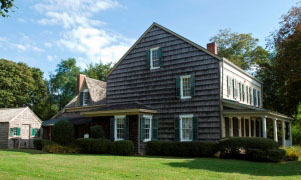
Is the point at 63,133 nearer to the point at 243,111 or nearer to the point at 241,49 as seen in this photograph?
the point at 243,111

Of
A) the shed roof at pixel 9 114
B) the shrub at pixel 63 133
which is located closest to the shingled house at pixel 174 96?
the shrub at pixel 63 133

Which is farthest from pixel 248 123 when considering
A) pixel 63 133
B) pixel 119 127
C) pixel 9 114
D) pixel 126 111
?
pixel 9 114

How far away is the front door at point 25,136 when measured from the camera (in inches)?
1190

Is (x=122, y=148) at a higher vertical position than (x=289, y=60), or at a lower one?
lower

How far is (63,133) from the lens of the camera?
21.5 meters

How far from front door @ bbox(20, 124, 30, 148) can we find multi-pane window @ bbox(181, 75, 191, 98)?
19157mm

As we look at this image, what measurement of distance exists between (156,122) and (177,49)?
5.31m

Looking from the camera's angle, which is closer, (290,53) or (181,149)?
(181,149)

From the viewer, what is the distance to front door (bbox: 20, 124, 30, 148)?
99.2ft

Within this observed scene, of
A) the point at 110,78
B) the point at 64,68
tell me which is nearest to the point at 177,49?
the point at 110,78

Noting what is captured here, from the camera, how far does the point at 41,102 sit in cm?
5184

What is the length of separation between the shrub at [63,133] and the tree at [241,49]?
2683cm

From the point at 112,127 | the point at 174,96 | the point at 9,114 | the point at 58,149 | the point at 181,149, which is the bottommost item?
the point at 58,149

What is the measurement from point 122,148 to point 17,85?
34173 mm
